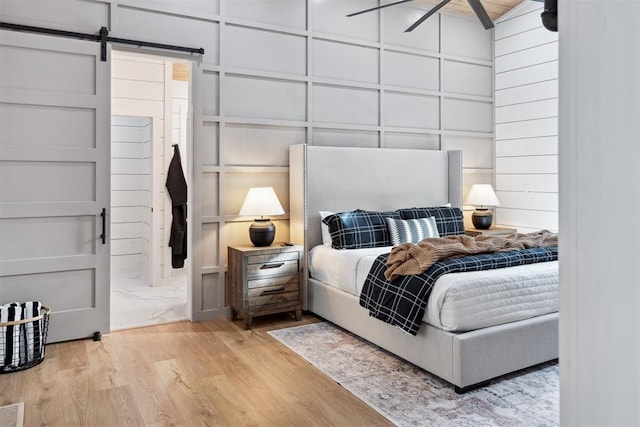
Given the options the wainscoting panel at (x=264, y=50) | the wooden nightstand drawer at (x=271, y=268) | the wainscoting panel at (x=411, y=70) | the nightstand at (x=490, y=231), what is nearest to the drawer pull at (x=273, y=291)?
the wooden nightstand drawer at (x=271, y=268)

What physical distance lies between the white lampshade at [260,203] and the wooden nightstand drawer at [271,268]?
0.41 meters

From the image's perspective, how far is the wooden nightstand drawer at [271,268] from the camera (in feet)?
12.8

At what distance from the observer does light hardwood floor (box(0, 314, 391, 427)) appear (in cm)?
244

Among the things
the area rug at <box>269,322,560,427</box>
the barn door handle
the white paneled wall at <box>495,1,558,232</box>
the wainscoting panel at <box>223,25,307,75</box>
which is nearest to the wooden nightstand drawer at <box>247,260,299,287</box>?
the area rug at <box>269,322,560,427</box>

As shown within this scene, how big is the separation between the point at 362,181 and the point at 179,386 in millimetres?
2603

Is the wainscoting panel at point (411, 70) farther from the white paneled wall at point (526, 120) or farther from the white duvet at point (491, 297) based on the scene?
the white duvet at point (491, 297)

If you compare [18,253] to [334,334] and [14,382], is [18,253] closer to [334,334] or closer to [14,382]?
[14,382]

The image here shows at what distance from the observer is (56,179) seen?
11.6 ft

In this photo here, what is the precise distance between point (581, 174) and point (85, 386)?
9.88 feet

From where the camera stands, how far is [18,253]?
11.2ft

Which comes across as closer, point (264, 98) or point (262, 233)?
point (262, 233)

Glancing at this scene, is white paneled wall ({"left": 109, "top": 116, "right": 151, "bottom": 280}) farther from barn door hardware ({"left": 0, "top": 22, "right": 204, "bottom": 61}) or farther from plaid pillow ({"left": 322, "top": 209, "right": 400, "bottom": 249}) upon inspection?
plaid pillow ({"left": 322, "top": 209, "right": 400, "bottom": 249})

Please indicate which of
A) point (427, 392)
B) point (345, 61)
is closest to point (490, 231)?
point (345, 61)

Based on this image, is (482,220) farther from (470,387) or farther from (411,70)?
(470,387)
